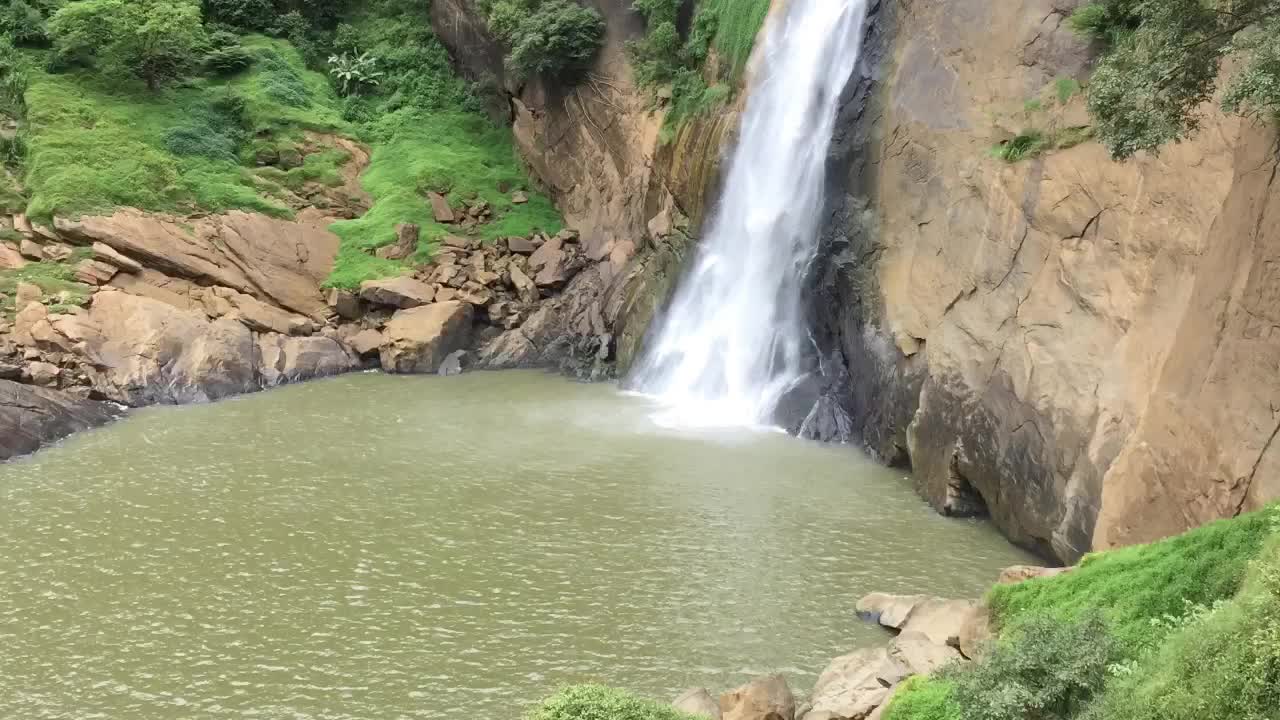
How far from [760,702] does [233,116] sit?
33.5 metres

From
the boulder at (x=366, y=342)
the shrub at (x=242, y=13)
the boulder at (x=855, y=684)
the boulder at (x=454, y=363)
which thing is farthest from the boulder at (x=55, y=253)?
the boulder at (x=855, y=684)

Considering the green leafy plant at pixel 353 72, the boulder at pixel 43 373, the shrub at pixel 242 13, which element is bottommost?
the boulder at pixel 43 373

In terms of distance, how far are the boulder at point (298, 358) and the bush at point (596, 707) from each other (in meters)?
22.7

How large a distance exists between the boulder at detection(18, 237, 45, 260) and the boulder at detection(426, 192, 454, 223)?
12.4 metres

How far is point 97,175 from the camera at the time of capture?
29719 mm

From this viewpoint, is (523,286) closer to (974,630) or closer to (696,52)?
(696,52)

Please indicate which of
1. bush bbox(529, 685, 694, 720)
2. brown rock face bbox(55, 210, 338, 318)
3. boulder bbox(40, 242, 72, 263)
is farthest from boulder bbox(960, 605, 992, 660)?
boulder bbox(40, 242, 72, 263)

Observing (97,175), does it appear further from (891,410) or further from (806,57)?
(891,410)

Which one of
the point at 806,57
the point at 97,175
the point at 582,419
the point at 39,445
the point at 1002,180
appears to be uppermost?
the point at 806,57

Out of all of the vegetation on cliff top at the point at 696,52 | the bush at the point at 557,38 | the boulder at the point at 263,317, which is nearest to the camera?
the vegetation on cliff top at the point at 696,52

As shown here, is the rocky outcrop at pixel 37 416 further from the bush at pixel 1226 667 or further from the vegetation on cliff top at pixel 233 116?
the bush at pixel 1226 667

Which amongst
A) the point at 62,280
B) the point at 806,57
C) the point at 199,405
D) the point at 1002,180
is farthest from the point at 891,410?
the point at 62,280

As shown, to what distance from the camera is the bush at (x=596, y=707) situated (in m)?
6.87

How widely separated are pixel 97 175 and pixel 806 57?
2200 cm
